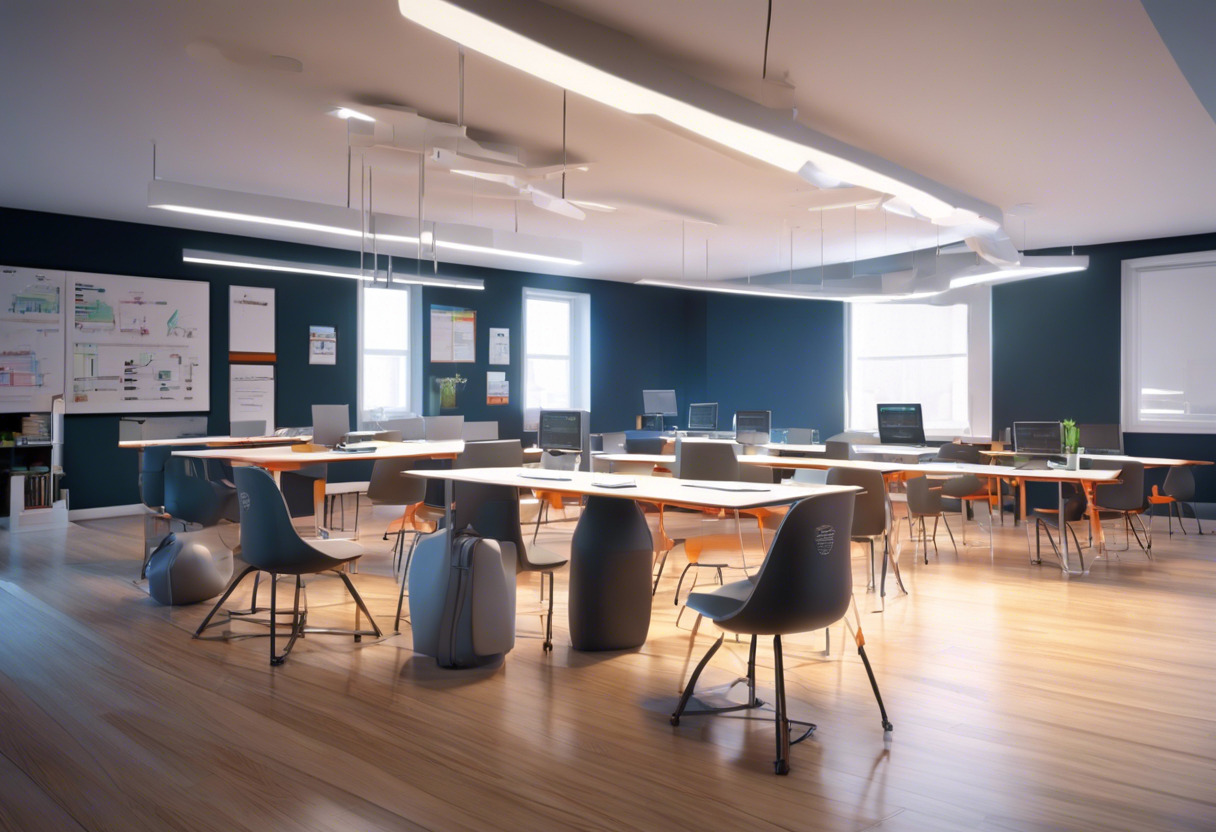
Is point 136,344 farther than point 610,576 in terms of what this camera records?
Yes

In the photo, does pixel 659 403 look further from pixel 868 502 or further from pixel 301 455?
pixel 868 502

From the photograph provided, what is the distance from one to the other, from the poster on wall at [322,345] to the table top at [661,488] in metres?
6.42

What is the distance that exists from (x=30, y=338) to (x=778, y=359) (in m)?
9.23

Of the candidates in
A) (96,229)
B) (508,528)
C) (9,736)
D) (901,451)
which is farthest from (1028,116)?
(96,229)

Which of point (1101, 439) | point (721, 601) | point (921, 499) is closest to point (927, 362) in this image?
point (1101, 439)

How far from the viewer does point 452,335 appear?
1184cm

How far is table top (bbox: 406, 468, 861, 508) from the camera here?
360 centimetres

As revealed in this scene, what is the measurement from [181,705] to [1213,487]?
32.8 feet

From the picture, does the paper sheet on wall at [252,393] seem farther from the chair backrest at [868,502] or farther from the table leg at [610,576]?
the chair backrest at [868,502]

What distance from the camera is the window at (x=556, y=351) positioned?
12.9 meters

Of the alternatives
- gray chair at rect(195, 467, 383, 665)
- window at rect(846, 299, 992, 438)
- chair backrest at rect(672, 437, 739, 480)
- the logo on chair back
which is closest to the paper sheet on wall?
chair backrest at rect(672, 437, 739, 480)

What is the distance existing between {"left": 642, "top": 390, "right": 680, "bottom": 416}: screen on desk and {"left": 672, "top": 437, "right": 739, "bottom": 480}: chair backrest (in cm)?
646

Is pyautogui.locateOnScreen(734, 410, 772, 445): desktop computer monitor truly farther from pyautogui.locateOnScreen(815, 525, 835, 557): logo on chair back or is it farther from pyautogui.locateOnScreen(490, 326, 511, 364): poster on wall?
pyautogui.locateOnScreen(815, 525, 835, 557): logo on chair back

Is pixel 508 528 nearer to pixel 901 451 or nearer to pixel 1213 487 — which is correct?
pixel 901 451
